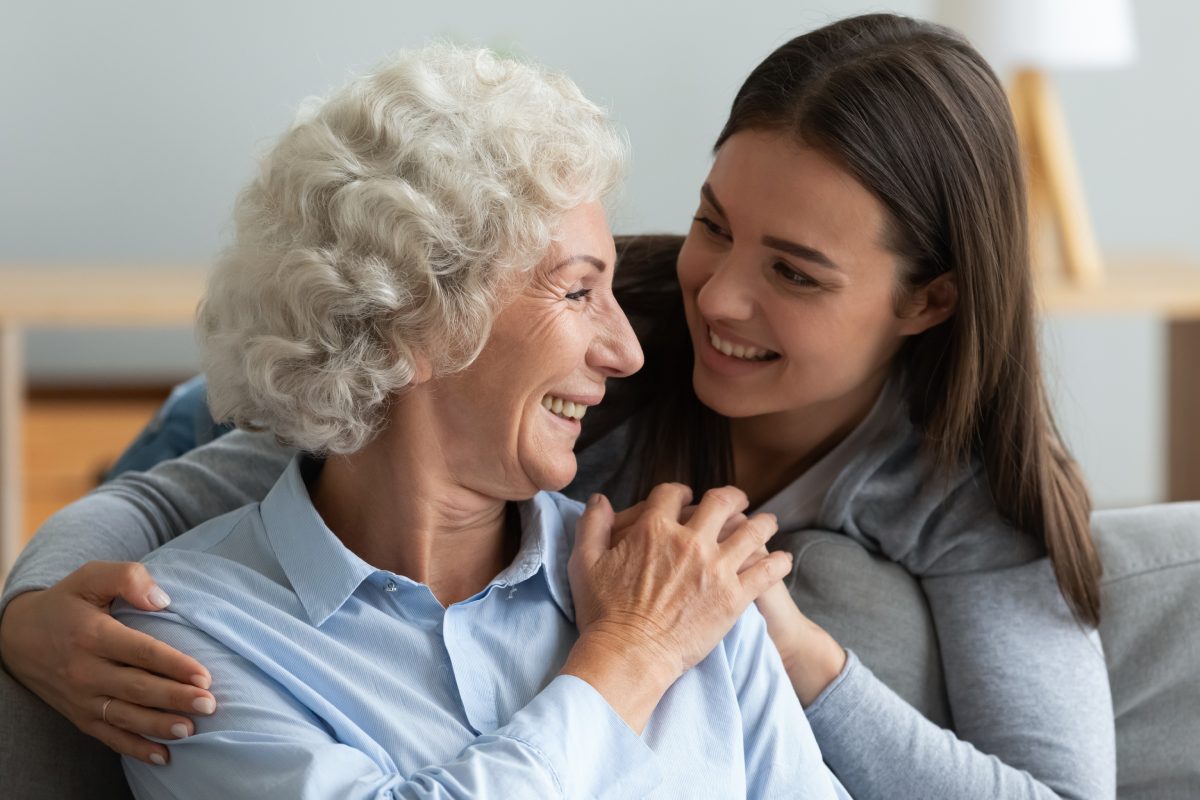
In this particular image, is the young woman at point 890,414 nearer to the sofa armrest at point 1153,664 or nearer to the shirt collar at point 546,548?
the sofa armrest at point 1153,664

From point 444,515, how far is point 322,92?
3.33 meters

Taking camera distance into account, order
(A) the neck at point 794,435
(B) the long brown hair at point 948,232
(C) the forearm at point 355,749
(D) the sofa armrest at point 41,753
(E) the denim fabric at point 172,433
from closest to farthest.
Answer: (C) the forearm at point 355,749
(D) the sofa armrest at point 41,753
(B) the long brown hair at point 948,232
(A) the neck at point 794,435
(E) the denim fabric at point 172,433

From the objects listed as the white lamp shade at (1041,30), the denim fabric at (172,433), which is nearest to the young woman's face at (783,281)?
the denim fabric at (172,433)

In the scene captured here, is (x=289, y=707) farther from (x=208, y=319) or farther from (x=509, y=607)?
(x=208, y=319)

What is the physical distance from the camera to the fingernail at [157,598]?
1365 mm

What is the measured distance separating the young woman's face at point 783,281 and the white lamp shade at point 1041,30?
201 cm

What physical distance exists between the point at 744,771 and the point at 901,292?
0.67 metres

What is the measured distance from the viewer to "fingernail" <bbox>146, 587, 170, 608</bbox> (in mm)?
1365

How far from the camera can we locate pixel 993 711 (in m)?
1.73

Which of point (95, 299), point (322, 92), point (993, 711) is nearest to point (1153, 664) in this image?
point (993, 711)

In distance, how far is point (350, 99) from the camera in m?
1.43

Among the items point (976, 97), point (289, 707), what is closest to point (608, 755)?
point (289, 707)

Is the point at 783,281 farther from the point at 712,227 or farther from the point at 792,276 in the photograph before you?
the point at 712,227

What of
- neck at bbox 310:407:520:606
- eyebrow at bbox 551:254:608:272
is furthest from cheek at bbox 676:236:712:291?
neck at bbox 310:407:520:606
